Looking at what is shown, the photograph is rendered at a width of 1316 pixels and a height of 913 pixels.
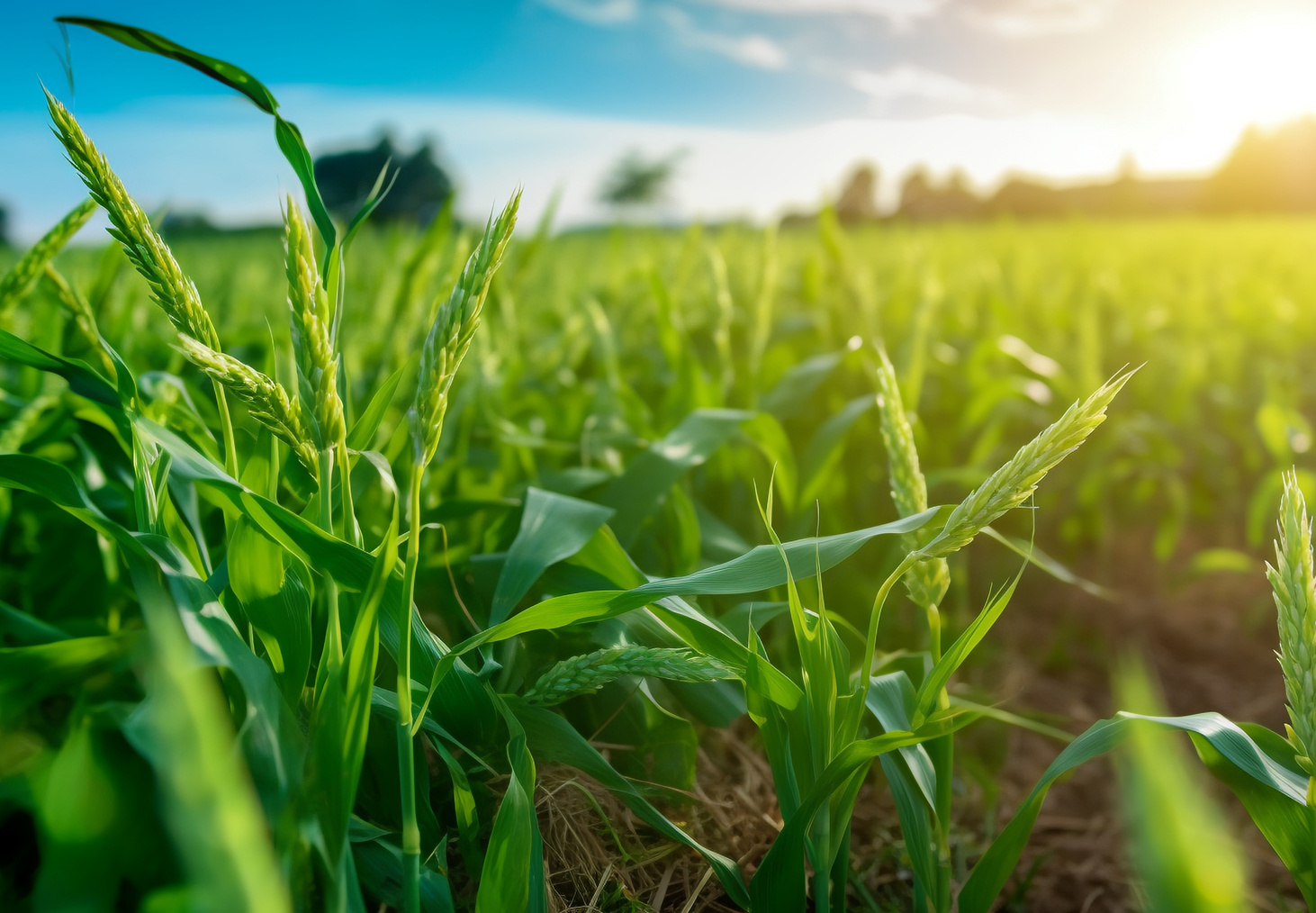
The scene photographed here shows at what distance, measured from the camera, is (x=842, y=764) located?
2.11 feet

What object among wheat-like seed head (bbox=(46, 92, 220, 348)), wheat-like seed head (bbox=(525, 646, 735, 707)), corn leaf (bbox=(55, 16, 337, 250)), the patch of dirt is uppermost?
corn leaf (bbox=(55, 16, 337, 250))

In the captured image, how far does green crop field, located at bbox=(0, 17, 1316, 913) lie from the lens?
54 cm

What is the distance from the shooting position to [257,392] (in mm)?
524

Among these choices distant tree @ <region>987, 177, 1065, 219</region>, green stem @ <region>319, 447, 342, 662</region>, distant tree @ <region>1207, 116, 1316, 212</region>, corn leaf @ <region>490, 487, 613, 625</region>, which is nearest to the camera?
green stem @ <region>319, 447, 342, 662</region>

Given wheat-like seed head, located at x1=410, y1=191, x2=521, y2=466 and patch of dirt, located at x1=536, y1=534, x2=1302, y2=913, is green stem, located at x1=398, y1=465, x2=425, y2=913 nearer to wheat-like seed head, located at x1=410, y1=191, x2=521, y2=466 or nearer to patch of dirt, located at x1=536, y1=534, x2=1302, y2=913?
wheat-like seed head, located at x1=410, y1=191, x2=521, y2=466

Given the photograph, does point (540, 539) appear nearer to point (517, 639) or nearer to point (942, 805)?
point (517, 639)

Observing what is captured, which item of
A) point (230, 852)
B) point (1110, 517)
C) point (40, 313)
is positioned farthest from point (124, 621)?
point (1110, 517)

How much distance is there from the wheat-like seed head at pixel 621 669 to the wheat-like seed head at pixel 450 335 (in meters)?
0.25

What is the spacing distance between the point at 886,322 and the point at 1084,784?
1838 millimetres

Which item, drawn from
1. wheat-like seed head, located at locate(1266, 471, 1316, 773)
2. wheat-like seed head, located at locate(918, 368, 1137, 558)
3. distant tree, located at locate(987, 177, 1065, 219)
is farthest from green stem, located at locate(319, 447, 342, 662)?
distant tree, located at locate(987, 177, 1065, 219)

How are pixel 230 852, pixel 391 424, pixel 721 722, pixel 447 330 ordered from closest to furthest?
1. pixel 230 852
2. pixel 447 330
3. pixel 721 722
4. pixel 391 424

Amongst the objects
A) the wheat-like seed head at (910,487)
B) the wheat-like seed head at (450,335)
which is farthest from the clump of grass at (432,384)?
the wheat-like seed head at (910,487)

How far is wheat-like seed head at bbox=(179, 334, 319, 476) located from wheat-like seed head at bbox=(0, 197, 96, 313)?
685 mm

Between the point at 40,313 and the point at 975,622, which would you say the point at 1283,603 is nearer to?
the point at 975,622
